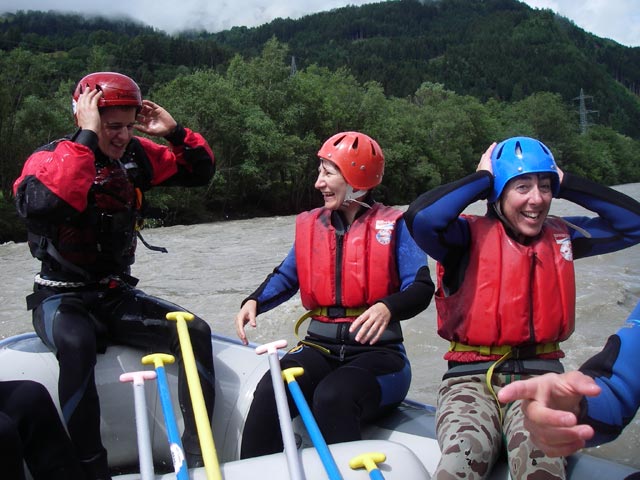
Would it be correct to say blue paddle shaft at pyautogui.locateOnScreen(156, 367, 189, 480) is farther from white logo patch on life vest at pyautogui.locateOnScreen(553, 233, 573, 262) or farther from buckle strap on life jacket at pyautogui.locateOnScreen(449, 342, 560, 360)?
white logo patch on life vest at pyautogui.locateOnScreen(553, 233, 573, 262)

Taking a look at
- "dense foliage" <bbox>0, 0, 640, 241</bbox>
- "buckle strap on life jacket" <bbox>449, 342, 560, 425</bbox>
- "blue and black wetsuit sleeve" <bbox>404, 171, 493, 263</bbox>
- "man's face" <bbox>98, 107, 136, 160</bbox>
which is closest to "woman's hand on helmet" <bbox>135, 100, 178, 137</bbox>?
"man's face" <bbox>98, 107, 136, 160</bbox>

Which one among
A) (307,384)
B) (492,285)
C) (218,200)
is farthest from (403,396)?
(218,200)

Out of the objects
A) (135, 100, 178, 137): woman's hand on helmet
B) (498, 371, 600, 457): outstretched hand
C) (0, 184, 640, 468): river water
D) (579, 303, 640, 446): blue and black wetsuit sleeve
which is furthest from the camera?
(0, 184, 640, 468): river water

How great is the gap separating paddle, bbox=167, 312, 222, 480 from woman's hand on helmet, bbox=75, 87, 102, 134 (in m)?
0.70

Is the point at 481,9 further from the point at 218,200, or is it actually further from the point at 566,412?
the point at 566,412

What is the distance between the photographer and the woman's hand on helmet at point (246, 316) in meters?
2.41

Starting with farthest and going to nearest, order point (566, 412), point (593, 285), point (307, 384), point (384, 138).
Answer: point (384, 138) → point (593, 285) → point (307, 384) → point (566, 412)

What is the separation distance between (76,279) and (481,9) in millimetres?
160375

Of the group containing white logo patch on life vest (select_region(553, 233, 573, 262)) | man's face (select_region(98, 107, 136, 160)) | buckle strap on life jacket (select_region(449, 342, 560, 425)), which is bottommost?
buckle strap on life jacket (select_region(449, 342, 560, 425))

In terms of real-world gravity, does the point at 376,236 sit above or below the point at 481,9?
below

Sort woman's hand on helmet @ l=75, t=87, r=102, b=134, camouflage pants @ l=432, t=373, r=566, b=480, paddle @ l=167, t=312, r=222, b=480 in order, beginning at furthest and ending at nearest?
woman's hand on helmet @ l=75, t=87, r=102, b=134 < paddle @ l=167, t=312, r=222, b=480 < camouflage pants @ l=432, t=373, r=566, b=480

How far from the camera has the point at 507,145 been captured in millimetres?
2117

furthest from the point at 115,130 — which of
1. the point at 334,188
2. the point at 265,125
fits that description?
→ the point at 265,125

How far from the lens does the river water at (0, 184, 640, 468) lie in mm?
5199
